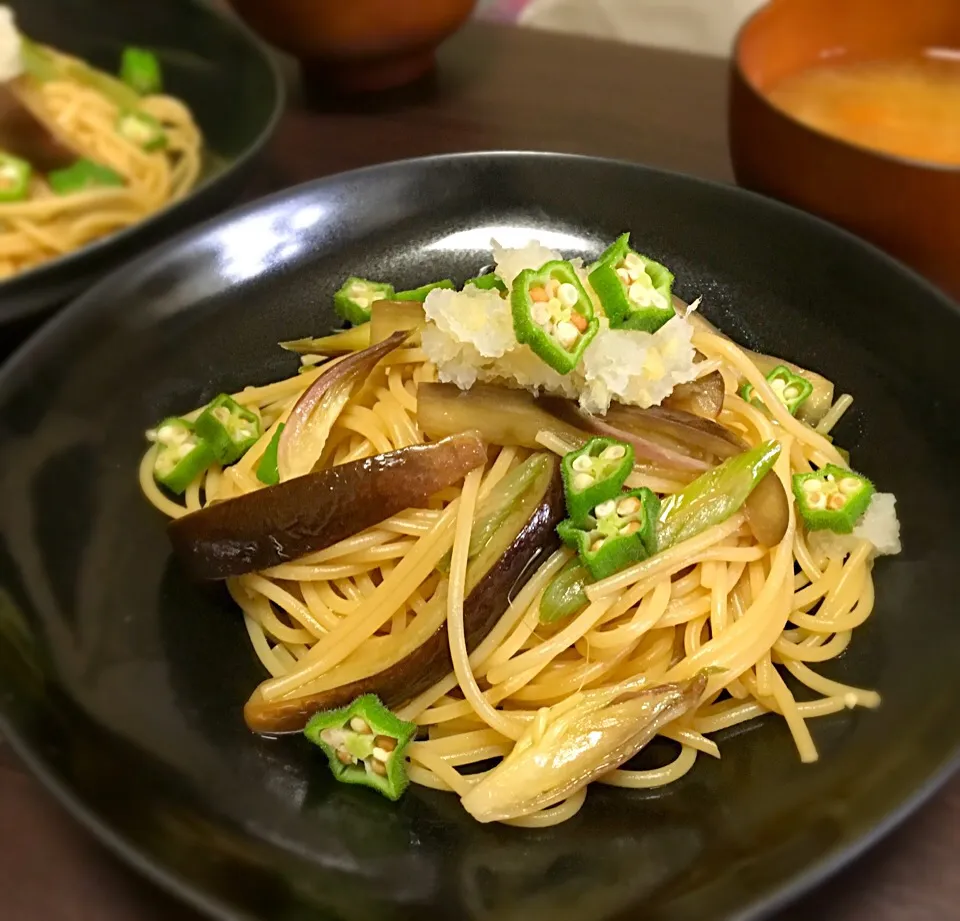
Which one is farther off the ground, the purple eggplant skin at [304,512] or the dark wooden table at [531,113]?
the purple eggplant skin at [304,512]

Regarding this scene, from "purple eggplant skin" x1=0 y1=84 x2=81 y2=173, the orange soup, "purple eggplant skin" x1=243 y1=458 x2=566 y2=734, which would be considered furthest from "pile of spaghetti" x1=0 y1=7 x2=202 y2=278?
the orange soup

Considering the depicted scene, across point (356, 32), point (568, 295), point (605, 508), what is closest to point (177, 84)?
point (356, 32)

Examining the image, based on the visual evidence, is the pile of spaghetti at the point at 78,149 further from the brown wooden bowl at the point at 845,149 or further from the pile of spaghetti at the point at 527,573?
the brown wooden bowl at the point at 845,149

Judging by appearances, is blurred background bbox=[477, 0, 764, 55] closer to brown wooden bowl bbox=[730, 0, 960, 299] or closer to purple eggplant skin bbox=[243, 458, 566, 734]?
brown wooden bowl bbox=[730, 0, 960, 299]

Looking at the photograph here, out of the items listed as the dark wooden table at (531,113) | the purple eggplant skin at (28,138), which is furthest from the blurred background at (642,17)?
the purple eggplant skin at (28,138)

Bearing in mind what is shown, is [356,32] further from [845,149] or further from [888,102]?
[845,149]

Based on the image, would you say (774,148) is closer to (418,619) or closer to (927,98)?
(927,98)
